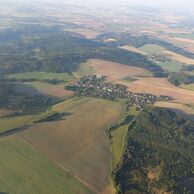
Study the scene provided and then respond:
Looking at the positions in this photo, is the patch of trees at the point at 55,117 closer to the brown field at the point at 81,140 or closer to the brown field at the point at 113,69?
the brown field at the point at 81,140

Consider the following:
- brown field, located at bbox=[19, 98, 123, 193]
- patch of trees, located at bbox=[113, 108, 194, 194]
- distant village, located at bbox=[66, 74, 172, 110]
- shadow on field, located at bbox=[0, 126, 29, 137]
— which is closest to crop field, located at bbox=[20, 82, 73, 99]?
distant village, located at bbox=[66, 74, 172, 110]

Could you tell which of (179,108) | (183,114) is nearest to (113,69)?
(179,108)

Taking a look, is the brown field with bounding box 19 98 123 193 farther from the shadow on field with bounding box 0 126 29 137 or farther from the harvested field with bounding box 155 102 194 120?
the harvested field with bounding box 155 102 194 120

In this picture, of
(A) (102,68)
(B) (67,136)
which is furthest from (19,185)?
(A) (102,68)

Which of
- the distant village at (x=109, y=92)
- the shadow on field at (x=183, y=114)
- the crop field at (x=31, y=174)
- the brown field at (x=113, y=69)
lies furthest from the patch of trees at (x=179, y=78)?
the crop field at (x=31, y=174)

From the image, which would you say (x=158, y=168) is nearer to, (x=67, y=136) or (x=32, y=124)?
(x=67, y=136)

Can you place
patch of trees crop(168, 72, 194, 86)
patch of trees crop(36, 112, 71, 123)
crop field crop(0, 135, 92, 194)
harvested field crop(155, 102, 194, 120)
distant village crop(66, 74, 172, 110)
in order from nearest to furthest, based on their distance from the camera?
1. crop field crop(0, 135, 92, 194)
2. patch of trees crop(36, 112, 71, 123)
3. harvested field crop(155, 102, 194, 120)
4. distant village crop(66, 74, 172, 110)
5. patch of trees crop(168, 72, 194, 86)
